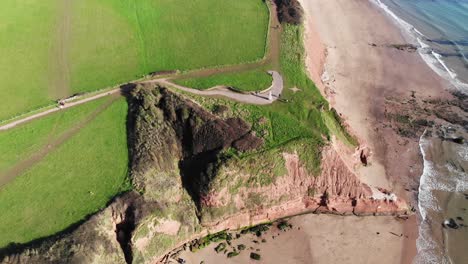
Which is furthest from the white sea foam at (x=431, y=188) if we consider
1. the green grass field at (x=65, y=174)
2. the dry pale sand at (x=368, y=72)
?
the green grass field at (x=65, y=174)

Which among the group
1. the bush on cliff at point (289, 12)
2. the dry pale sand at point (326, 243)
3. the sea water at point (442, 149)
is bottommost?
the dry pale sand at point (326, 243)

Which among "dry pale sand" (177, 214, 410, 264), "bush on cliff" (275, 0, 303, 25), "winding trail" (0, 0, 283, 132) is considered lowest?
"dry pale sand" (177, 214, 410, 264)

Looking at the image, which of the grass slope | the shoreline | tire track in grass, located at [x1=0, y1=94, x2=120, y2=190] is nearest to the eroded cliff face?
the grass slope

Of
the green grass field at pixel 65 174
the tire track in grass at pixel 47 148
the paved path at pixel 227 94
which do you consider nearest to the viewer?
the green grass field at pixel 65 174

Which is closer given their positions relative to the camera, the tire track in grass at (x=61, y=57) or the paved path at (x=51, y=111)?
the paved path at (x=51, y=111)

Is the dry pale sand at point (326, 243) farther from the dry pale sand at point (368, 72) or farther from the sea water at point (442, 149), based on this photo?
the dry pale sand at point (368, 72)

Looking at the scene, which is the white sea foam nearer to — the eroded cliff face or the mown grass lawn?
the eroded cliff face
